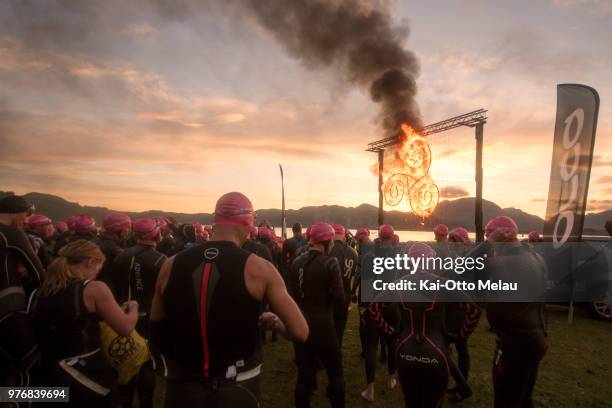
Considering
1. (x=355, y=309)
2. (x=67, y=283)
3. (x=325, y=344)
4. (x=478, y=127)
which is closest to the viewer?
(x=67, y=283)

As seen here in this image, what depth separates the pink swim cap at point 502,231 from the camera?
15.3 ft

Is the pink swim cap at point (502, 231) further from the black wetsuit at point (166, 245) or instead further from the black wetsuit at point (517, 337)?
the black wetsuit at point (166, 245)

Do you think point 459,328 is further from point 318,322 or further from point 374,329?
point 374,329

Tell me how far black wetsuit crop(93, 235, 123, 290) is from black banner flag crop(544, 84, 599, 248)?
1051cm

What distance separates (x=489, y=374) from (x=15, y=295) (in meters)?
7.83

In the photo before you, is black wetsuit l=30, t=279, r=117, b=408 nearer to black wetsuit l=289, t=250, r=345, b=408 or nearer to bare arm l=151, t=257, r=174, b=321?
bare arm l=151, t=257, r=174, b=321

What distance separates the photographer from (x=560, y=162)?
982 centimetres

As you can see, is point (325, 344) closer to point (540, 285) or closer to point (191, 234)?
point (540, 285)

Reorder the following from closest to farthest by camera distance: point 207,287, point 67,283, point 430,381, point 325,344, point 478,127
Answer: point 207,287 → point 67,283 → point 430,381 → point 325,344 → point 478,127

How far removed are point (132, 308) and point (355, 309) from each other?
11391mm

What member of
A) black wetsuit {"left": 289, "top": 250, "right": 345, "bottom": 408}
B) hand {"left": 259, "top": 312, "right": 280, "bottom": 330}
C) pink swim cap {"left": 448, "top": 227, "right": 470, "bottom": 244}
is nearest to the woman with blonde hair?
hand {"left": 259, "top": 312, "right": 280, "bottom": 330}

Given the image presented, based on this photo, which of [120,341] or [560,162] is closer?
[120,341]

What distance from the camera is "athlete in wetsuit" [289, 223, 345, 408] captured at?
186 inches

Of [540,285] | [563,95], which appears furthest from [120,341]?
[563,95]
